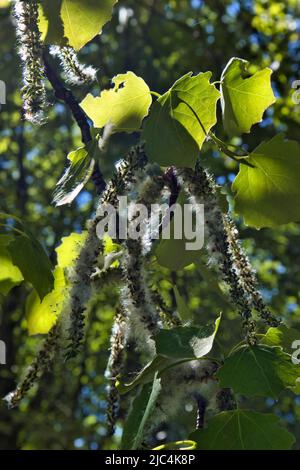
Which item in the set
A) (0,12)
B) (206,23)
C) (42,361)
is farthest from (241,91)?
(206,23)

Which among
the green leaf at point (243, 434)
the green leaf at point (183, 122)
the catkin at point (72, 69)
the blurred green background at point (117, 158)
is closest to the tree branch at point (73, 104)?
the catkin at point (72, 69)

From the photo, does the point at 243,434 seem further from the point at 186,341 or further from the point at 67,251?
the point at 67,251

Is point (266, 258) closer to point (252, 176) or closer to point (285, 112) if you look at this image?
point (285, 112)

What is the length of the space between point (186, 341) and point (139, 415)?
125 mm

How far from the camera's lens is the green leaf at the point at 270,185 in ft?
3.91

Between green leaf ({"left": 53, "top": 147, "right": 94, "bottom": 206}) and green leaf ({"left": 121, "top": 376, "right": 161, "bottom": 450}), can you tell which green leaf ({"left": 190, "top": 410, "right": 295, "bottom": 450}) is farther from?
green leaf ({"left": 53, "top": 147, "right": 94, "bottom": 206})

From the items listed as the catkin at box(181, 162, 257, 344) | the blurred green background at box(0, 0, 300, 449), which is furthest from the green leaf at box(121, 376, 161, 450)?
the blurred green background at box(0, 0, 300, 449)

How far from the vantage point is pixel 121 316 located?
1.21 meters

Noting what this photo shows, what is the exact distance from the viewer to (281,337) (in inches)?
43.1

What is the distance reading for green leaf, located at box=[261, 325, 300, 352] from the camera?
1079 millimetres

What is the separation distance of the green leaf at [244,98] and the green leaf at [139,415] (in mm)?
437

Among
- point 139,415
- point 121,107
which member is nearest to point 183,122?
point 121,107

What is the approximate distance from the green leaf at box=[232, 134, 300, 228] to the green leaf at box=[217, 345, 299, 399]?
27 cm

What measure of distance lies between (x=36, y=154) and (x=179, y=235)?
6301mm
